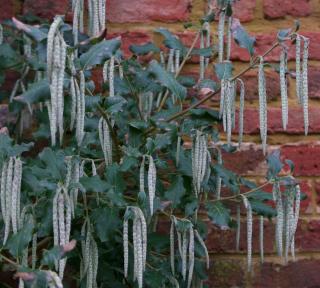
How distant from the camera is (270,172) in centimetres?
163

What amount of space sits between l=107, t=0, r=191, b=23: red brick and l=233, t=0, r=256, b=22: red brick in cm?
14

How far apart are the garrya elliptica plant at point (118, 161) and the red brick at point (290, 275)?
0.55 ft

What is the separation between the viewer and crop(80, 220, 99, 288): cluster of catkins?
57.3 inches

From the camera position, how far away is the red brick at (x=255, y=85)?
199 centimetres

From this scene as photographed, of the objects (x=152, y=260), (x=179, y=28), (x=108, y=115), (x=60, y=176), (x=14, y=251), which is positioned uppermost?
(x=179, y=28)

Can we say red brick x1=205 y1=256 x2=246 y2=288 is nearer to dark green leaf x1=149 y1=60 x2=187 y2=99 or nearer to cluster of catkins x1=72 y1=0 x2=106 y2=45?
dark green leaf x1=149 y1=60 x2=187 y2=99

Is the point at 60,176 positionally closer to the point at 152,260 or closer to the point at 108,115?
the point at 108,115

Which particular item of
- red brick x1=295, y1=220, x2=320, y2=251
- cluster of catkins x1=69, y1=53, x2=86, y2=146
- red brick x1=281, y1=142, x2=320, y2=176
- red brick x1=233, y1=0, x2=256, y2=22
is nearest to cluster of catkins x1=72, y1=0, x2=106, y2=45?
cluster of catkins x1=69, y1=53, x2=86, y2=146

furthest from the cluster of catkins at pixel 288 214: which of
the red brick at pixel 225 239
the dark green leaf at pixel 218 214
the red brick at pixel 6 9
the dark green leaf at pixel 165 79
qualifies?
the red brick at pixel 6 9

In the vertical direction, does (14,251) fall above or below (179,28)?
below

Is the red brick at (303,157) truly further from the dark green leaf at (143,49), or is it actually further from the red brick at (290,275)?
the dark green leaf at (143,49)

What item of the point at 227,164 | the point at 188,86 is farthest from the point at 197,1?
the point at 227,164

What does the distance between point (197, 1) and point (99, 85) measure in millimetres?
359

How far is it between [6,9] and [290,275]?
1068mm
